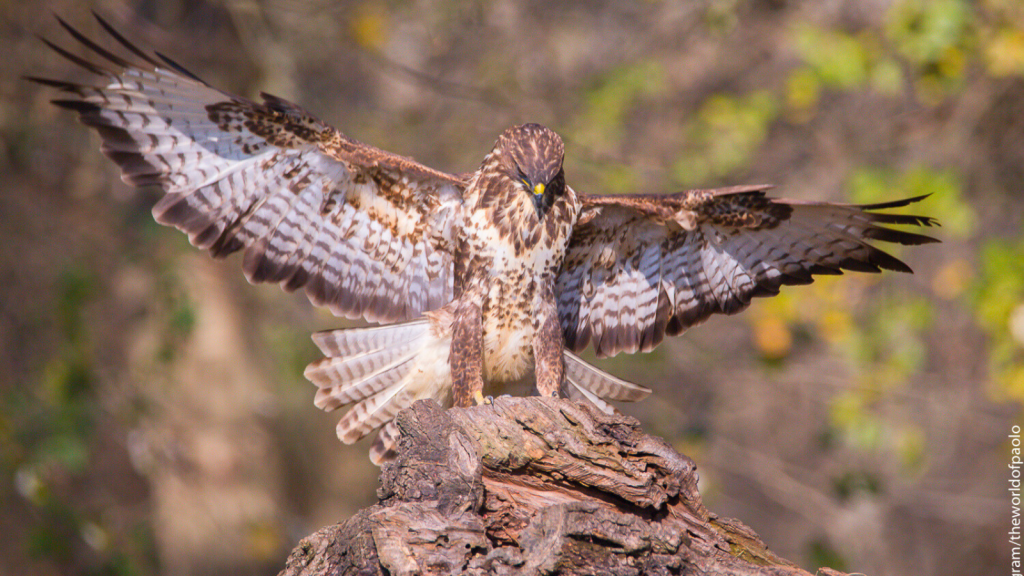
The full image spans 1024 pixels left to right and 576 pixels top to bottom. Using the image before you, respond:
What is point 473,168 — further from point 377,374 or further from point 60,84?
point 60,84

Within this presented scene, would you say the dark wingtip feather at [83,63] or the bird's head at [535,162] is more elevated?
the bird's head at [535,162]

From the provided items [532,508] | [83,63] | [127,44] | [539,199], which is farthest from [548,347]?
[83,63]

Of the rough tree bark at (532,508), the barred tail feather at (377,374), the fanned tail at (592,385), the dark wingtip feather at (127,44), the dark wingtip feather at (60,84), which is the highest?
the dark wingtip feather at (127,44)

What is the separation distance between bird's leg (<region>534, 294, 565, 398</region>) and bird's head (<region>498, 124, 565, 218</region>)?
0.48 metres

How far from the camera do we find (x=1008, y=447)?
730 cm

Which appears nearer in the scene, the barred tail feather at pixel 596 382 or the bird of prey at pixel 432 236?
the bird of prey at pixel 432 236

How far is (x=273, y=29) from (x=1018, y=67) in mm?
5850

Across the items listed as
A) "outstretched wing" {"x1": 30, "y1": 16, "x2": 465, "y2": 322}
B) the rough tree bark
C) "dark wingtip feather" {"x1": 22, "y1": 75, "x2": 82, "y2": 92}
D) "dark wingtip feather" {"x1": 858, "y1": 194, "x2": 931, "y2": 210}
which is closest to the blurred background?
"dark wingtip feather" {"x1": 858, "y1": 194, "x2": 931, "y2": 210}

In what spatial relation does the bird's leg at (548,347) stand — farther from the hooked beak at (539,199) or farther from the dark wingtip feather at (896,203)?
the dark wingtip feather at (896,203)

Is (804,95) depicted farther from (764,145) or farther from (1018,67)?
(764,145)

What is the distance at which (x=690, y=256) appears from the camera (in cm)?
457

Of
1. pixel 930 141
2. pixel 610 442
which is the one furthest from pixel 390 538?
pixel 930 141

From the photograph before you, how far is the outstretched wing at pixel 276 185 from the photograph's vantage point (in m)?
4.03

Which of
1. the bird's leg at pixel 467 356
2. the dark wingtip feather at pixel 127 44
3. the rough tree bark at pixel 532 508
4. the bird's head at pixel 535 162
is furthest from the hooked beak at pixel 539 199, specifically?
the dark wingtip feather at pixel 127 44
